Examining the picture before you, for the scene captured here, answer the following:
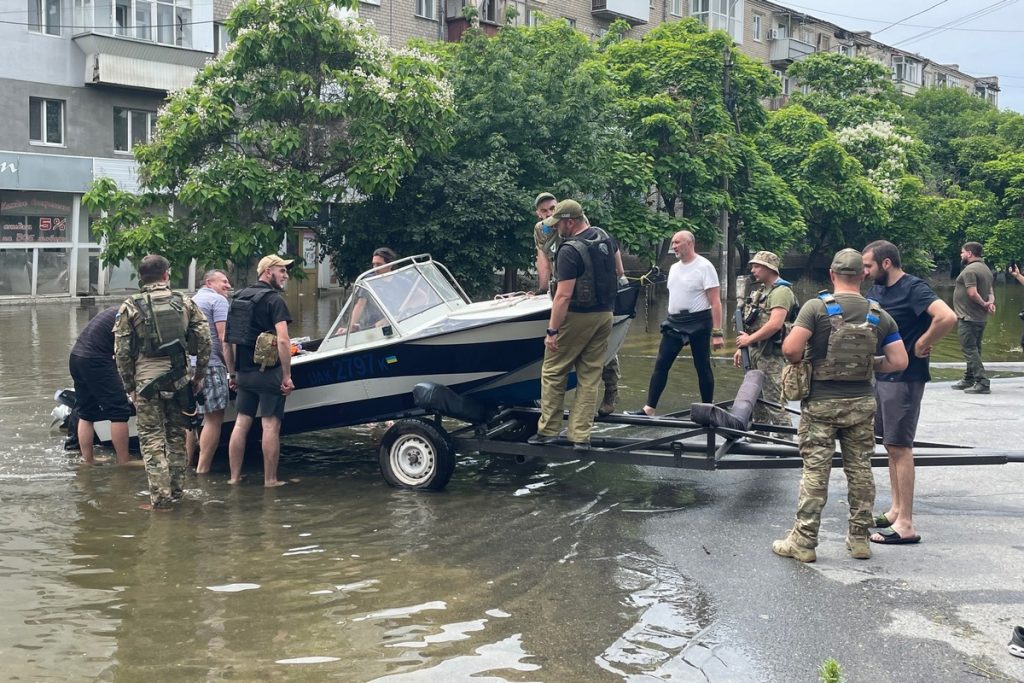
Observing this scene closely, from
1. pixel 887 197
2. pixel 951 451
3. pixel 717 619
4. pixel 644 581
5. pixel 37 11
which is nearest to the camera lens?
pixel 717 619

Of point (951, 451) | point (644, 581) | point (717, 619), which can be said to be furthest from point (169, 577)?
point (951, 451)

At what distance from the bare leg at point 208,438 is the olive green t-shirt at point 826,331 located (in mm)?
5177

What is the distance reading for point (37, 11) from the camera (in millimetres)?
29109

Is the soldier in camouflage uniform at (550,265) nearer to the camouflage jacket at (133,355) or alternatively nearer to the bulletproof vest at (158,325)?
the bulletproof vest at (158,325)

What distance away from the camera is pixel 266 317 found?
831cm

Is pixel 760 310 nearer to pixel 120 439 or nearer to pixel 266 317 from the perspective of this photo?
pixel 266 317

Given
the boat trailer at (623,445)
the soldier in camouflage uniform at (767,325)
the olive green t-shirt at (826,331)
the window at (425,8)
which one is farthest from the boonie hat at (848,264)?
the window at (425,8)

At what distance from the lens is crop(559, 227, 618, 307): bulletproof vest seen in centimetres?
767

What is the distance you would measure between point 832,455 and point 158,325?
4.95m

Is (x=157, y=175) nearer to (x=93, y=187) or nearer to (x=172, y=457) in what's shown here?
(x=93, y=187)

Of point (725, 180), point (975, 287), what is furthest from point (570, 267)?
point (725, 180)

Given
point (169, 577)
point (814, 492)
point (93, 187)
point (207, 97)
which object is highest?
point (207, 97)

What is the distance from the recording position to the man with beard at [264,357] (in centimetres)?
828

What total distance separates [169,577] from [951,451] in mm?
5683
